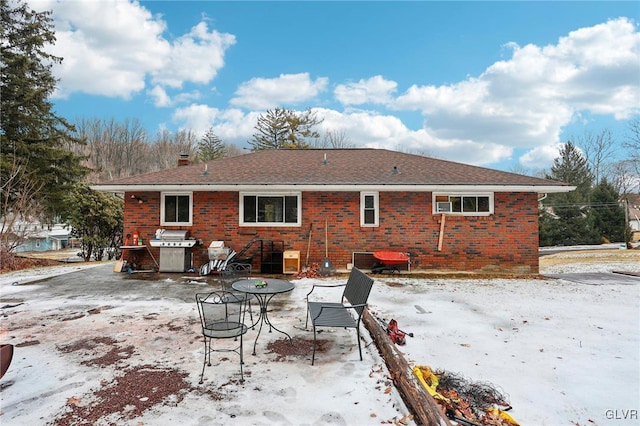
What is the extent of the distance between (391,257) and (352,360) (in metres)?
5.81

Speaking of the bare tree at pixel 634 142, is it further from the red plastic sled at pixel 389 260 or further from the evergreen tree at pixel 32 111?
the evergreen tree at pixel 32 111

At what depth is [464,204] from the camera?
32.6ft

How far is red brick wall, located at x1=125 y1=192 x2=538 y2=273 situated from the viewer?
32.1 ft

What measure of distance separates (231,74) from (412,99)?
37.5 feet

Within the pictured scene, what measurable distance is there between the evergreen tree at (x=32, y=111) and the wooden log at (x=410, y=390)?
18.4 meters

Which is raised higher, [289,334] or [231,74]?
[231,74]

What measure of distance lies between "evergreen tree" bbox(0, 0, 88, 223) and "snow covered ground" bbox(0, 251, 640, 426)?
525 inches

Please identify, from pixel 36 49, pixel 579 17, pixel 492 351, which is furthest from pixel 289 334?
pixel 36 49

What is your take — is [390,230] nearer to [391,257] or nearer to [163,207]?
[391,257]

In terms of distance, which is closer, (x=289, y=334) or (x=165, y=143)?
(x=289, y=334)

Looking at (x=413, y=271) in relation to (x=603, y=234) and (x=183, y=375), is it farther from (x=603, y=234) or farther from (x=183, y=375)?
(x=603, y=234)

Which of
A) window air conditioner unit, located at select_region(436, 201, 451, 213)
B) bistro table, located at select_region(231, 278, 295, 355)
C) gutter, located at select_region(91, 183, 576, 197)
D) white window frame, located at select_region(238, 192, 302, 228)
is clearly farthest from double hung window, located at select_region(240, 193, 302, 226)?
bistro table, located at select_region(231, 278, 295, 355)

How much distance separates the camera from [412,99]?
824 inches

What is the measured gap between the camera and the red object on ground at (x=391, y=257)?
363 inches
